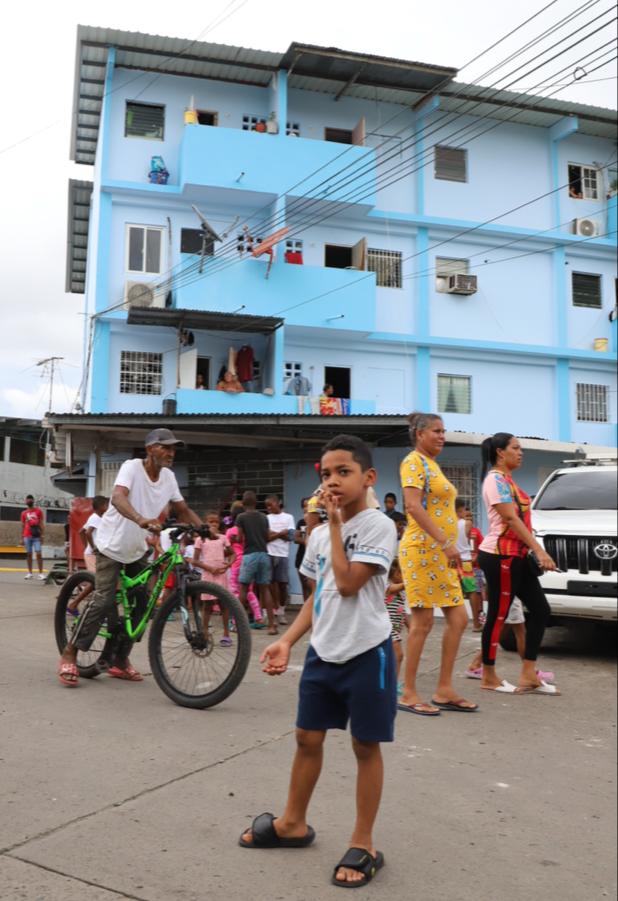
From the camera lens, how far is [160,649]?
468 cm

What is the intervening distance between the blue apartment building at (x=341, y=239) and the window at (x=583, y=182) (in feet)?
0.20

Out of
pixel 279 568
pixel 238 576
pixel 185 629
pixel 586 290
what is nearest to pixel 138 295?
pixel 279 568

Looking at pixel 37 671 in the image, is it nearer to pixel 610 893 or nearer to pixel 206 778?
pixel 206 778

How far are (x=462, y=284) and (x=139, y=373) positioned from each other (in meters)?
7.97

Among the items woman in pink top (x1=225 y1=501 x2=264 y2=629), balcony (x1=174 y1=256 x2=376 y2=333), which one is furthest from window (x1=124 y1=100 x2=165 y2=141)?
woman in pink top (x1=225 y1=501 x2=264 y2=629)

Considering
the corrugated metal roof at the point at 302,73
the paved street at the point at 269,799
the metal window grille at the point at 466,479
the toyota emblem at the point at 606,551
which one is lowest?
the paved street at the point at 269,799

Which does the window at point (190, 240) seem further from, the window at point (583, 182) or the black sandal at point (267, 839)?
the black sandal at point (267, 839)

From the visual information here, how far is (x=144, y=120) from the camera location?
63.2 feet

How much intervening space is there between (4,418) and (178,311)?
52.9ft

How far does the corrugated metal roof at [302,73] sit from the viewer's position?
18109 millimetres

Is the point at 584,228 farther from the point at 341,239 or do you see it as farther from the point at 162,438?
the point at 162,438

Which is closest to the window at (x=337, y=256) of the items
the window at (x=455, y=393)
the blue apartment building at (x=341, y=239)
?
the blue apartment building at (x=341, y=239)

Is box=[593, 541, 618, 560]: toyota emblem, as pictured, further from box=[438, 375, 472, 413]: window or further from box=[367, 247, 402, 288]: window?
box=[438, 375, 472, 413]: window

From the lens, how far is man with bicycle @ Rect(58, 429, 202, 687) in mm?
4809
